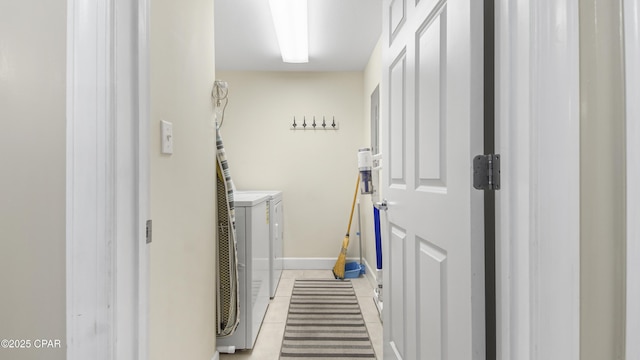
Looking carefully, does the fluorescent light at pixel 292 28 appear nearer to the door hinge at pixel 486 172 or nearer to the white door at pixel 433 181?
the white door at pixel 433 181

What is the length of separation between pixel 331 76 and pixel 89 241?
A: 354 cm

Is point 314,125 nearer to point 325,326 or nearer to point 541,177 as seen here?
point 325,326

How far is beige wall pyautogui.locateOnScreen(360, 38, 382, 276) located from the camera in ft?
10.7

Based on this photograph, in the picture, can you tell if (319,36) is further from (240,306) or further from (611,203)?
(611,203)

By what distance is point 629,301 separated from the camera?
2.02ft

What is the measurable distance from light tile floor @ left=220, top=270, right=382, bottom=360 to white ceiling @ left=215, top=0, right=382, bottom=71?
2218 millimetres

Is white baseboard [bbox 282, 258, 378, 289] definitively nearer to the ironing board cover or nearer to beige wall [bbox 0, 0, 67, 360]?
the ironing board cover

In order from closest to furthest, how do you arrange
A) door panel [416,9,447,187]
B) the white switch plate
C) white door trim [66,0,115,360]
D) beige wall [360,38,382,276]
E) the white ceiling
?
white door trim [66,0,115,360], door panel [416,9,447,187], the white switch plate, the white ceiling, beige wall [360,38,382,276]

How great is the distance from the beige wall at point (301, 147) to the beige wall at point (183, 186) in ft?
7.08

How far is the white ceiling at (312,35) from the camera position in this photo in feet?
8.22

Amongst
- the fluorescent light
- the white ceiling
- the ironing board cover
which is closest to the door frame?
the ironing board cover

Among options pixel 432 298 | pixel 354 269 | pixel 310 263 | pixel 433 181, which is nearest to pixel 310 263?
pixel 310 263

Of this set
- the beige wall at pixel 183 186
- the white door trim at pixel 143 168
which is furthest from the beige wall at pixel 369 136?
the white door trim at pixel 143 168

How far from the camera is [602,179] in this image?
0.64 metres
